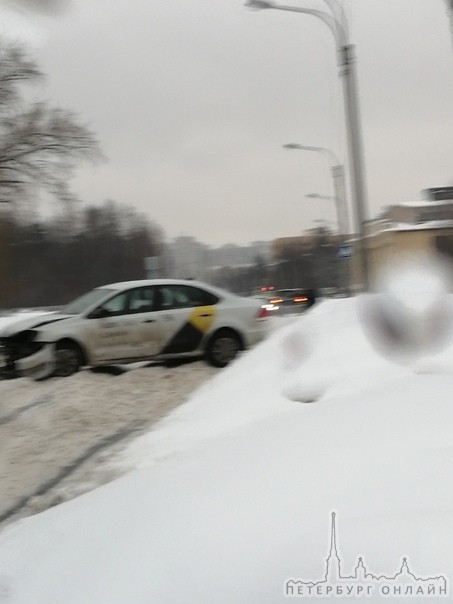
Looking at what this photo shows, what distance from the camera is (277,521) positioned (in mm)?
2896

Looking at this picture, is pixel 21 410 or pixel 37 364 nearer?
pixel 21 410

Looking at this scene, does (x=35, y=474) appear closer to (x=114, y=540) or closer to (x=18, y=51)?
(x=114, y=540)

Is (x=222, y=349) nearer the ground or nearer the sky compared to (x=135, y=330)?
nearer the ground

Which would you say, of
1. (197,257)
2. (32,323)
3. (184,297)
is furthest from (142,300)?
(197,257)

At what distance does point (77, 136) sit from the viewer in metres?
29.4

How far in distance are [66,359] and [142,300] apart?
1481 millimetres

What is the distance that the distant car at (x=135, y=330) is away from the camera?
1116 cm

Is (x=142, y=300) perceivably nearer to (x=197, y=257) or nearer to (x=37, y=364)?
(x=37, y=364)

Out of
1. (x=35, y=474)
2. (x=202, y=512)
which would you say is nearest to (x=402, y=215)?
(x=35, y=474)

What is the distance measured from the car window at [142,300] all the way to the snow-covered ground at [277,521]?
23.9 ft

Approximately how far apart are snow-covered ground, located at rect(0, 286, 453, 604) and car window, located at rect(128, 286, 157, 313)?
7.27 metres

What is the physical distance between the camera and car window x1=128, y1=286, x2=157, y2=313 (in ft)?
38.5

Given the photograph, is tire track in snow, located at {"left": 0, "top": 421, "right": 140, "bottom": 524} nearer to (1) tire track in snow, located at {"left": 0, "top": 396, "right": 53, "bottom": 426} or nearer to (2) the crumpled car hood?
(1) tire track in snow, located at {"left": 0, "top": 396, "right": 53, "bottom": 426}

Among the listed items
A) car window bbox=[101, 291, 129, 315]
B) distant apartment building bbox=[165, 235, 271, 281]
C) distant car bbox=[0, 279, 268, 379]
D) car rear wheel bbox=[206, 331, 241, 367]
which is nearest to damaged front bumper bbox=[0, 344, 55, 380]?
distant car bbox=[0, 279, 268, 379]
